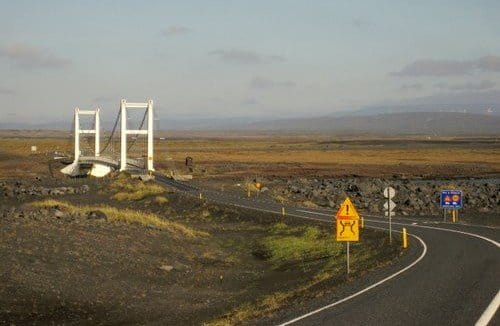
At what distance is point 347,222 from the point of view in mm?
20750

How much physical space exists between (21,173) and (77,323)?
75.7 metres

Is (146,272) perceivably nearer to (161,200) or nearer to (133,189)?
(161,200)

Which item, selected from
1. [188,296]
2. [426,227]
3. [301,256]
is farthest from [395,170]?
[188,296]

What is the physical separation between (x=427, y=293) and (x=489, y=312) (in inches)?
98.1

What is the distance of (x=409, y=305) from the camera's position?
1554 cm

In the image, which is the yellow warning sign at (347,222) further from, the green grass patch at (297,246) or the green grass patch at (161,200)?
the green grass patch at (161,200)

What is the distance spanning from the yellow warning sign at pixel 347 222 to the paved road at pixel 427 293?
145 cm

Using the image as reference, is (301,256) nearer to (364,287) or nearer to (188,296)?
(188,296)

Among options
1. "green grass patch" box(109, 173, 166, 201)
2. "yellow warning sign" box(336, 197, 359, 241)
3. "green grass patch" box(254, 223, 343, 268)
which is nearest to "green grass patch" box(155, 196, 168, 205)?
"green grass patch" box(109, 173, 166, 201)

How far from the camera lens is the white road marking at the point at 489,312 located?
44.3 feet

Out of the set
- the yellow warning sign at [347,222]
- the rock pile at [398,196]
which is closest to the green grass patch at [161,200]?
the rock pile at [398,196]

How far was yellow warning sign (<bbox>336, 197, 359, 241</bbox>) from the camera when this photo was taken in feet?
68.0

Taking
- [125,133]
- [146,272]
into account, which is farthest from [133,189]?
[146,272]

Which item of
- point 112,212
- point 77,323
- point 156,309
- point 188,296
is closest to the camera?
point 77,323
